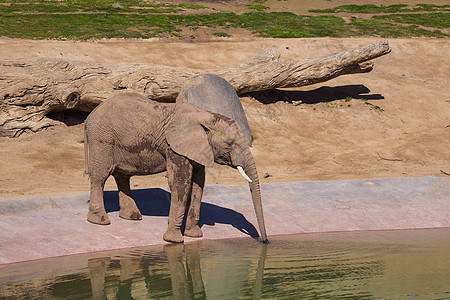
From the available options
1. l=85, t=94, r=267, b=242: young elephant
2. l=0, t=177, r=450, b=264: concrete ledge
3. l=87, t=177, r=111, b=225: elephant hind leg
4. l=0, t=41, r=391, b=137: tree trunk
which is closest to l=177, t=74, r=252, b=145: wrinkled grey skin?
l=0, t=41, r=391, b=137: tree trunk

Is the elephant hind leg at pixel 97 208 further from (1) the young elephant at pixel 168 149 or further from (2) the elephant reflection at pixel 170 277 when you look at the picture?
(2) the elephant reflection at pixel 170 277

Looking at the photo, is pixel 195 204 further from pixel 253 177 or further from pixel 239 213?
pixel 239 213

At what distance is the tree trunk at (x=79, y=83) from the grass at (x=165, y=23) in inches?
354

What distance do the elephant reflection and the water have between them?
0.01 metres

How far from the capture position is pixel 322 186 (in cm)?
1419

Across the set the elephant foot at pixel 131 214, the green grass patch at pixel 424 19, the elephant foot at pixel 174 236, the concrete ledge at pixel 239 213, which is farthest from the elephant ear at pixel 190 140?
the green grass patch at pixel 424 19

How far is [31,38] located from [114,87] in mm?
10015

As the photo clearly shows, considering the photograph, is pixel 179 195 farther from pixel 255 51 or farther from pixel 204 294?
pixel 255 51

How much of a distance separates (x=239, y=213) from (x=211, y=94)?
670 cm

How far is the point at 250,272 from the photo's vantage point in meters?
10.1

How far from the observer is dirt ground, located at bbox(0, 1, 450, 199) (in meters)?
17.8

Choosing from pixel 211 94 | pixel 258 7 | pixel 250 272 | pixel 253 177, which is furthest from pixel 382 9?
pixel 250 272

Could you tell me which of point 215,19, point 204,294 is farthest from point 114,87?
point 215,19

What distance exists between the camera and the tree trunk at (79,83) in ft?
62.6
